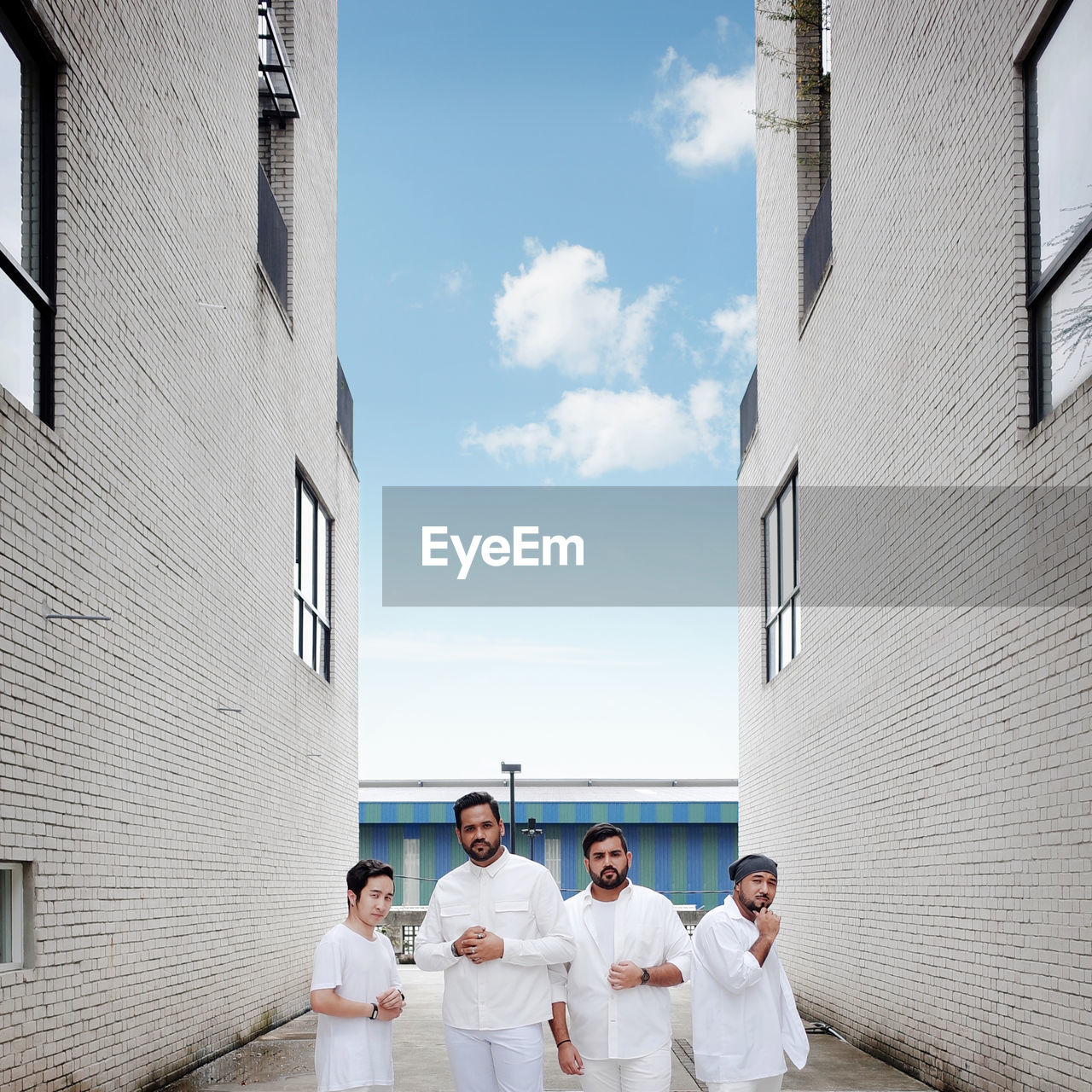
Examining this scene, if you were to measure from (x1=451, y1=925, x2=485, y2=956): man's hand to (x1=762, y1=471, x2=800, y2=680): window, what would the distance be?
36.5ft

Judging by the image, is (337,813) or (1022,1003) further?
(337,813)

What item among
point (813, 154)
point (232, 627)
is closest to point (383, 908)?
point (232, 627)

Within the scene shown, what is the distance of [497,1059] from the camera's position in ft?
19.8

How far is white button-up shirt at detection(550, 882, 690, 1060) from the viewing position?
5957 millimetres

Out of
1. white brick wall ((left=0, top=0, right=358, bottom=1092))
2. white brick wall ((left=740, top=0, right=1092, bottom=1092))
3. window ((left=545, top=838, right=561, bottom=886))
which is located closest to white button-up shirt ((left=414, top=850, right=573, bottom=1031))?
white brick wall ((left=0, top=0, right=358, bottom=1092))

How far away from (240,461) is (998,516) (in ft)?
24.2

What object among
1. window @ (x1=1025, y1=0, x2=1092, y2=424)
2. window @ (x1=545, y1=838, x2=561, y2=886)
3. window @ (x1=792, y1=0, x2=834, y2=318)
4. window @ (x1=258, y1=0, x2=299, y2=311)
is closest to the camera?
window @ (x1=1025, y1=0, x2=1092, y2=424)

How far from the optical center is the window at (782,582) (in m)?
17.1

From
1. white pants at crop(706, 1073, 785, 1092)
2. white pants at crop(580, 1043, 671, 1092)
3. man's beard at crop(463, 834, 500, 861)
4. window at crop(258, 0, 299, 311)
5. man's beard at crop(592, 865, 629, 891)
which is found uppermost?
window at crop(258, 0, 299, 311)

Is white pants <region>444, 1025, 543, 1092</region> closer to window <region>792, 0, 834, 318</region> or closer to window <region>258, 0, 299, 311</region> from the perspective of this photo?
window <region>258, 0, 299, 311</region>

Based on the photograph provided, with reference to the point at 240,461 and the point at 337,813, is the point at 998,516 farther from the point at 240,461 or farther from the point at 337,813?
the point at 337,813

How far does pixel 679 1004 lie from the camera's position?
1709cm

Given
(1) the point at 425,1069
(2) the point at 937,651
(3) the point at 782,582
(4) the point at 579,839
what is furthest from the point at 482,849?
(4) the point at 579,839

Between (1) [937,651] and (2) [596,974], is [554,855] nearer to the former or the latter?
(1) [937,651]
